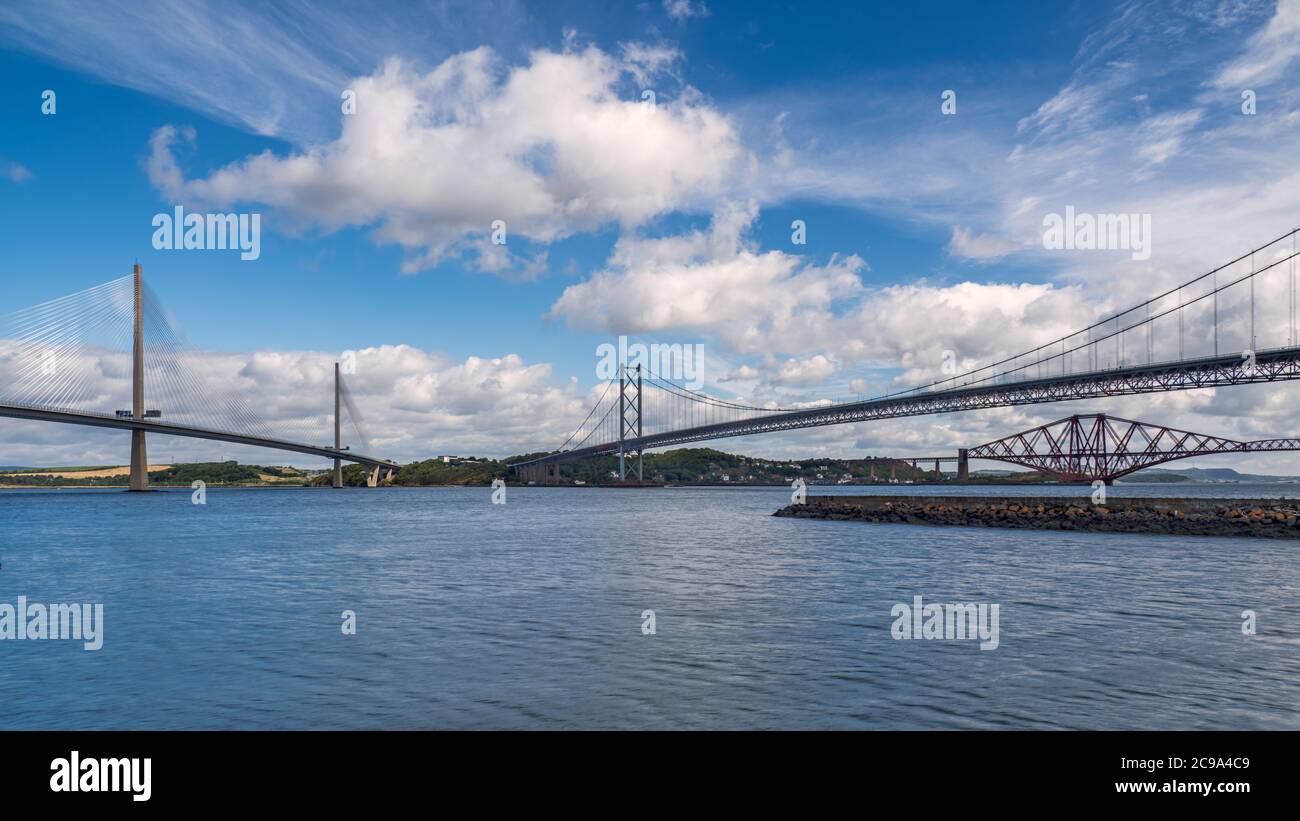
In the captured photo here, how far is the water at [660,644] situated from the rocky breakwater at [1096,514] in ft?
25.2

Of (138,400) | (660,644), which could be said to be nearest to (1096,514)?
(660,644)

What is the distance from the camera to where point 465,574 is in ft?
76.3

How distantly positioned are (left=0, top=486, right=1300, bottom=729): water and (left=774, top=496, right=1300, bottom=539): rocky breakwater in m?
7.68

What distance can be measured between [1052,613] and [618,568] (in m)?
12.3

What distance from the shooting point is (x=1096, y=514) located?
132ft

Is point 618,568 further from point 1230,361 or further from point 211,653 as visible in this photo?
point 1230,361

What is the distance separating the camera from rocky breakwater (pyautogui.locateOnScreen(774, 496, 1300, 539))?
3512 cm

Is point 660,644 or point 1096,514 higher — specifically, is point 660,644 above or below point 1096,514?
above

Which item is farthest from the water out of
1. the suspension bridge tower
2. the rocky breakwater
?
the suspension bridge tower

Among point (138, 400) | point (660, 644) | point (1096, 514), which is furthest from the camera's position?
point (138, 400)

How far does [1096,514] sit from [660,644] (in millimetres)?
34806

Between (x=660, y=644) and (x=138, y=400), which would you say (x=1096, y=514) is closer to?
(x=660, y=644)

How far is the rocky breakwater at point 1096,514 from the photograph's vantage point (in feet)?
115
